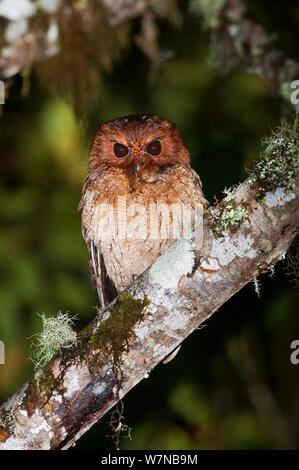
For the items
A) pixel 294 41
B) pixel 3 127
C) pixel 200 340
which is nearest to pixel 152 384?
pixel 200 340

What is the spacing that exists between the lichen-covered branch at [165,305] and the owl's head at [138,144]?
84 cm

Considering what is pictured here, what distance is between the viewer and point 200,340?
402cm

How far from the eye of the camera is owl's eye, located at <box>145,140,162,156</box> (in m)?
2.41

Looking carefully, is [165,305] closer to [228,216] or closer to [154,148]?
[228,216]

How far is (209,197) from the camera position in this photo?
4117 mm

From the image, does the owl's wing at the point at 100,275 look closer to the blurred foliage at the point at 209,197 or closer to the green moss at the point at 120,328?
the blurred foliage at the point at 209,197

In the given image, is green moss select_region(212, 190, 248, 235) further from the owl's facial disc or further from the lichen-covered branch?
the owl's facial disc

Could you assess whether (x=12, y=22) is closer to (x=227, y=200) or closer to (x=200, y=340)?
(x=227, y=200)

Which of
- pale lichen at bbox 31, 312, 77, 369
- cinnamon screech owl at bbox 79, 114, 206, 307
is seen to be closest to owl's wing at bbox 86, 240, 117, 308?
cinnamon screech owl at bbox 79, 114, 206, 307

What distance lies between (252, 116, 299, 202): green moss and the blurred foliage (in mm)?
1672

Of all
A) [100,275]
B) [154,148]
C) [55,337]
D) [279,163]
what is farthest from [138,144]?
[55,337]

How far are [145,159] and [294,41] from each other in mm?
1550

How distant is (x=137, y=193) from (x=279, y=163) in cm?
88

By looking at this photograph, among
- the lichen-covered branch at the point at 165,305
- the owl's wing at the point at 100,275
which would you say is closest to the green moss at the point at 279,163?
the lichen-covered branch at the point at 165,305
